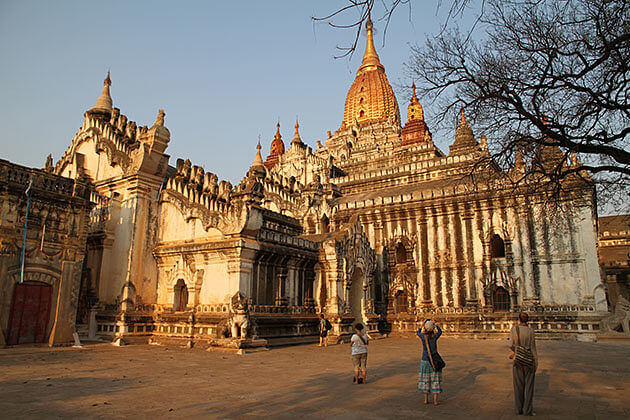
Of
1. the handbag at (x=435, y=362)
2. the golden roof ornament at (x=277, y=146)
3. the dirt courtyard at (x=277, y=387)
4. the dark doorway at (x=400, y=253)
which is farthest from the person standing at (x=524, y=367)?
the golden roof ornament at (x=277, y=146)

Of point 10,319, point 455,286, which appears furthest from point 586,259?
point 10,319

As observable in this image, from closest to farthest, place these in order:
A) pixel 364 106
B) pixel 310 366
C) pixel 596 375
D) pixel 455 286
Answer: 1. pixel 596 375
2. pixel 310 366
3. pixel 455 286
4. pixel 364 106

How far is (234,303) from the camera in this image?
18.1m

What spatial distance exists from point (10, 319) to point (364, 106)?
56337 millimetres

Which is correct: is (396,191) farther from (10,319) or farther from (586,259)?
(10,319)

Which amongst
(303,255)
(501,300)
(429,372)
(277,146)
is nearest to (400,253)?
(501,300)

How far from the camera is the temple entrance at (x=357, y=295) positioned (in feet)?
86.7

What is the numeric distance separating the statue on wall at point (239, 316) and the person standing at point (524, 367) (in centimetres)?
1132

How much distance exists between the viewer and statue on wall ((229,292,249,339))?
17.6 metres

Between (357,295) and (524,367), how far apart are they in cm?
1874

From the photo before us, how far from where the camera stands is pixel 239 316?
1781 centimetres

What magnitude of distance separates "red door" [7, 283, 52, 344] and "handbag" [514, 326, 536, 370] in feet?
55.6

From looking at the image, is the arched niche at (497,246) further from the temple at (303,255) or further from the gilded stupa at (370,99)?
the gilded stupa at (370,99)

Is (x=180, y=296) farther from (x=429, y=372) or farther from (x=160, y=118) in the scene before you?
(x=429, y=372)
